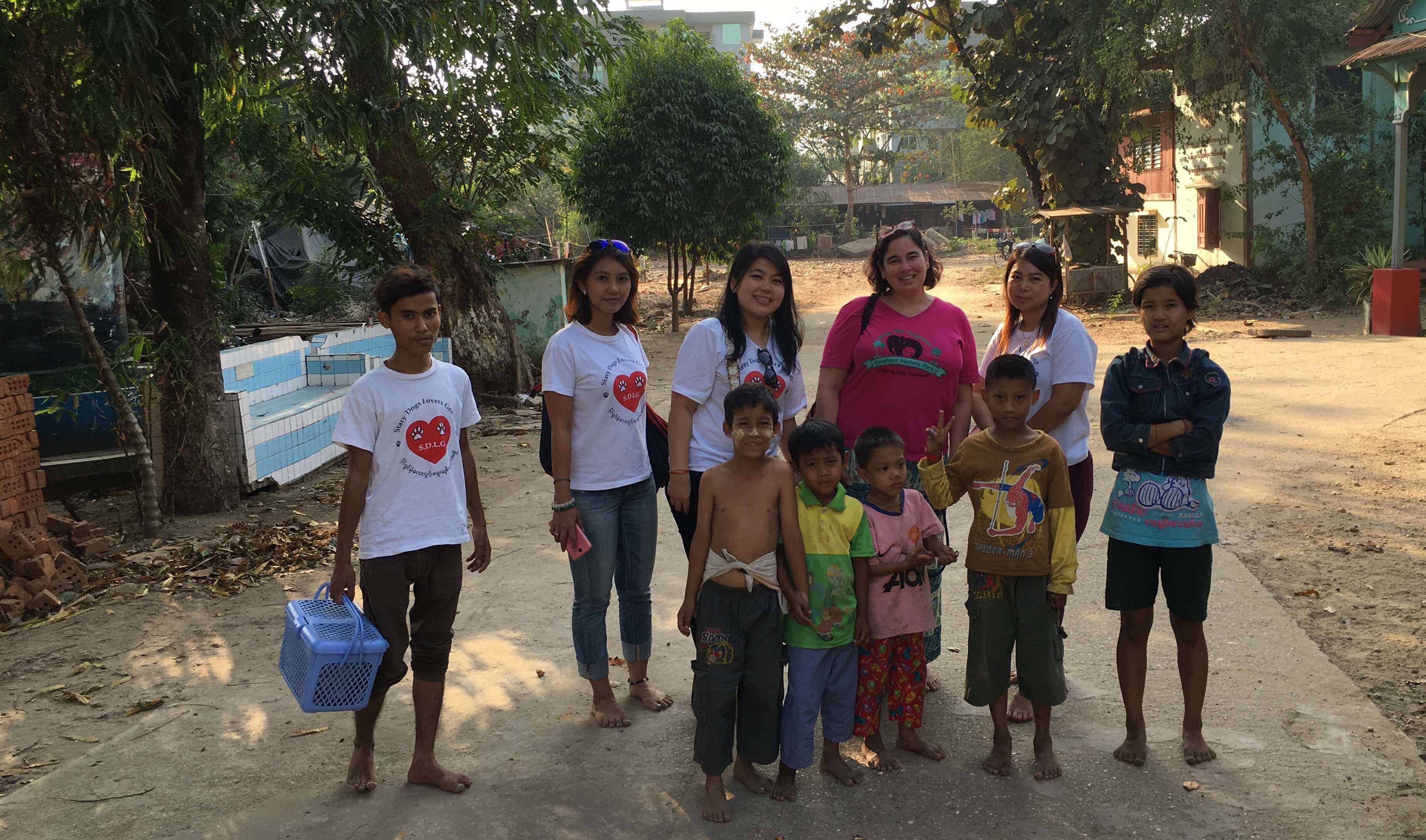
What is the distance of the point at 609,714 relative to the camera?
3.76 m

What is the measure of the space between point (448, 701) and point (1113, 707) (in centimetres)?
246

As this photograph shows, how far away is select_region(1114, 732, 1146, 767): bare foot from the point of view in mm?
3295

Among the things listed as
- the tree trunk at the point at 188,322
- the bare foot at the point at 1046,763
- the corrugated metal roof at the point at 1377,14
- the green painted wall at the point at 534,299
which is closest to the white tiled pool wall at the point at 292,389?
the tree trunk at the point at 188,322

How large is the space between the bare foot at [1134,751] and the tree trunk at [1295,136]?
54.7 ft

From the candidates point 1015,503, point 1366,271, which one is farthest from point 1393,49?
point 1015,503

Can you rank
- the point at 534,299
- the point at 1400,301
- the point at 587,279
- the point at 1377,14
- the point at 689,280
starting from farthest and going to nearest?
the point at 689,280, the point at 1377,14, the point at 534,299, the point at 1400,301, the point at 587,279

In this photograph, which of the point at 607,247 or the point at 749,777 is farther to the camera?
the point at 607,247

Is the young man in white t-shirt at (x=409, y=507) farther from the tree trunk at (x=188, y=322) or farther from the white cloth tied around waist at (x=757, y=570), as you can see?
the tree trunk at (x=188, y=322)

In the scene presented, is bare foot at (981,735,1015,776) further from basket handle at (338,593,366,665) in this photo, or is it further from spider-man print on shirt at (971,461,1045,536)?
basket handle at (338,593,366,665)

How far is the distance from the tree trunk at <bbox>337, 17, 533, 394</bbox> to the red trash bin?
10886 millimetres

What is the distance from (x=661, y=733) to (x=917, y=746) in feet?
2.88

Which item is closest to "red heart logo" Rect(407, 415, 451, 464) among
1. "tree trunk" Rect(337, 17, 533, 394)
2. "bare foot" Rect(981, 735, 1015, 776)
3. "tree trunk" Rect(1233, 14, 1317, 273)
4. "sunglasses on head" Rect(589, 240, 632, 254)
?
"sunglasses on head" Rect(589, 240, 632, 254)

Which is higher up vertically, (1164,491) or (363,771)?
(1164,491)

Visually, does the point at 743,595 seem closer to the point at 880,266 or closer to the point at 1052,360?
the point at 880,266
